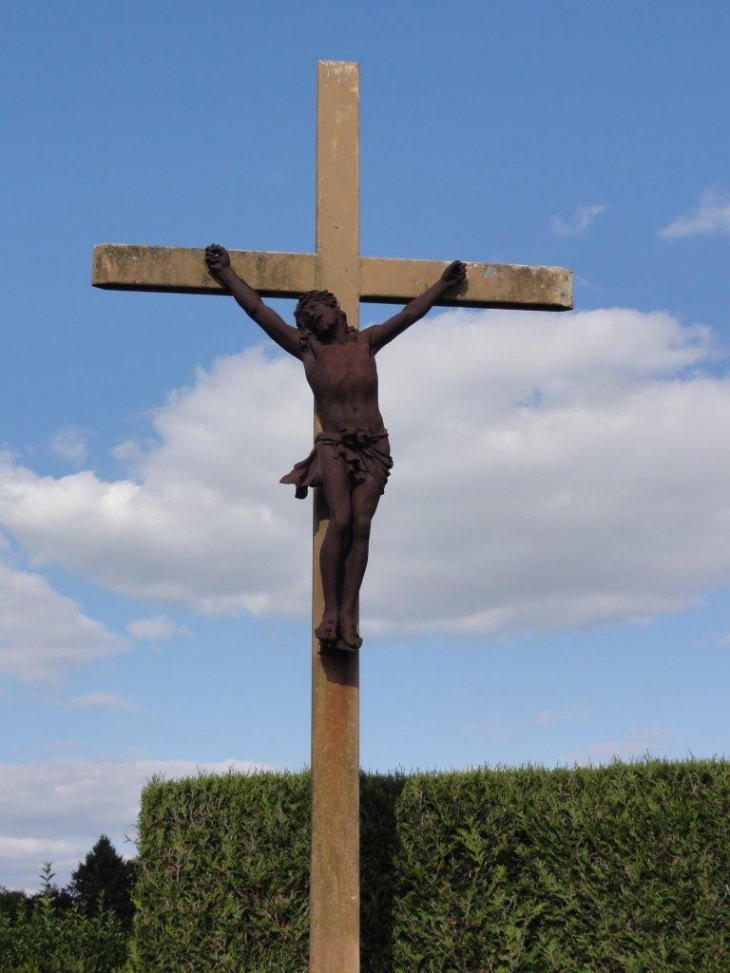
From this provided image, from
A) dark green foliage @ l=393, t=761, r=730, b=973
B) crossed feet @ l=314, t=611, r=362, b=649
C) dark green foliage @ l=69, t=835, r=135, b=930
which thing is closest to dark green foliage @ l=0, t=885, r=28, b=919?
dark green foliage @ l=69, t=835, r=135, b=930

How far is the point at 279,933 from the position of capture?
810cm

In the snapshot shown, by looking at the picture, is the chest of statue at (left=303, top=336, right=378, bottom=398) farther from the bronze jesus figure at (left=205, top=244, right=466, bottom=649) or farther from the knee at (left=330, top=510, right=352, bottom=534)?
the knee at (left=330, top=510, right=352, bottom=534)

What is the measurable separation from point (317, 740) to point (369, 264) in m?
2.77

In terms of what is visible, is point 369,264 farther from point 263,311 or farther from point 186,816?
point 186,816

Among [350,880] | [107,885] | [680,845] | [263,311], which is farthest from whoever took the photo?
[107,885]

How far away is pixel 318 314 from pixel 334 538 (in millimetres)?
1239

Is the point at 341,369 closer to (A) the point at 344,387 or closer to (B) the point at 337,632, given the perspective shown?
(A) the point at 344,387

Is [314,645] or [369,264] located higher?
[369,264]

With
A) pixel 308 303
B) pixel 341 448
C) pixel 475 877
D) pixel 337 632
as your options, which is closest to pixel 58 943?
pixel 475 877

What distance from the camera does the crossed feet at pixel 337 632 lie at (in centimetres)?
657

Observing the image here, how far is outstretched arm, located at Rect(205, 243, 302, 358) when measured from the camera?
7.07m

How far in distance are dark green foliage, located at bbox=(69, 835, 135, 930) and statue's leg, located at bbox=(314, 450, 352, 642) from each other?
6035mm

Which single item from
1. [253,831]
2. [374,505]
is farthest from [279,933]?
[374,505]

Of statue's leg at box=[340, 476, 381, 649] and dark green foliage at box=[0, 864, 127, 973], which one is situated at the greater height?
statue's leg at box=[340, 476, 381, 649]
